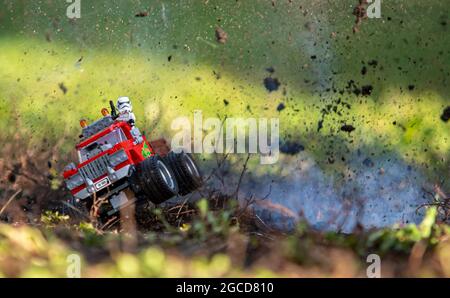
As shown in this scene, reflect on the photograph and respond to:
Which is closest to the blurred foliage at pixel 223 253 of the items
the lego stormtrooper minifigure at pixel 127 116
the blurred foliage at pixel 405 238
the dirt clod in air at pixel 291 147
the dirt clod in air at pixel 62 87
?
the blurred foliage at pixel 405 238

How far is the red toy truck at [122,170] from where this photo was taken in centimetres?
552

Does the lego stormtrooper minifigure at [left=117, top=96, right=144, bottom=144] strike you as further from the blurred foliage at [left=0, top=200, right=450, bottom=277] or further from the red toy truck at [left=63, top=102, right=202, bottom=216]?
the blurred foliage at [left=0, top=200, right=450, bottom=277]

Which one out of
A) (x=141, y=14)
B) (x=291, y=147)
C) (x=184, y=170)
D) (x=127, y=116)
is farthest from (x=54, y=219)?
(x=291, y=147)

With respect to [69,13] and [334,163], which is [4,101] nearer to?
[69,13]

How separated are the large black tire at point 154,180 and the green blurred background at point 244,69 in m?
1.41

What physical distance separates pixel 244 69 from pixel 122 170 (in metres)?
1.74

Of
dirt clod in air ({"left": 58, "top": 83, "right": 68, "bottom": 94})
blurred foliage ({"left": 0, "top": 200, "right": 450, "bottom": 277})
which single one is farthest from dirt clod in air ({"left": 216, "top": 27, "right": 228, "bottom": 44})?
blurred foliage ({"left": 0, "top": 200, "right": 450, "bottom": 277})

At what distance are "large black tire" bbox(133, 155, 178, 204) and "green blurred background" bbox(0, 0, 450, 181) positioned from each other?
141 centimetres

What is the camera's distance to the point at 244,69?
6.94 meters

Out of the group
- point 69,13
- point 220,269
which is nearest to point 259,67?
point 69,13

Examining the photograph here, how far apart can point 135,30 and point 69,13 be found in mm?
524

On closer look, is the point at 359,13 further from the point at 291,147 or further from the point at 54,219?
the point at 54,219

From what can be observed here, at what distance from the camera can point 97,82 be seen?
6.98m
